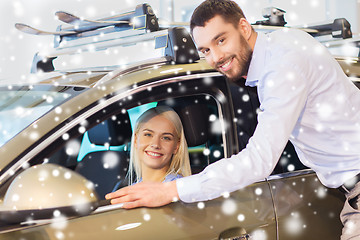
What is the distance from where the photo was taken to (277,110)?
176 centimetres

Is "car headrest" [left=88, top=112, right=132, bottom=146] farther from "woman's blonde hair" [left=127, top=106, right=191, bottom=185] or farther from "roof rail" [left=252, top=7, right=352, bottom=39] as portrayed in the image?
"roof rail" [left=252, top=7, right=352, bottom=39]

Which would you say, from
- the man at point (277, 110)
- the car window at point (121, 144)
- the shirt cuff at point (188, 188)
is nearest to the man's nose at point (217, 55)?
the man at point (277, 110)

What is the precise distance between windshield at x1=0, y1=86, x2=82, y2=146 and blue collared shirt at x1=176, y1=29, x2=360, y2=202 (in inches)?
22.0

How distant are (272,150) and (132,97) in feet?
1.75

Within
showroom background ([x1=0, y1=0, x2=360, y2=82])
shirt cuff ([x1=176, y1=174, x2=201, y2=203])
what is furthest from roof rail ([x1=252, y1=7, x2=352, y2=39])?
showroom background ([x1=0, y1=0, x2=360, y2=82])

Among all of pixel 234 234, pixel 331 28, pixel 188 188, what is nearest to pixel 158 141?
pixel 188 188

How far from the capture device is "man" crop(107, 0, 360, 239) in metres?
1.78

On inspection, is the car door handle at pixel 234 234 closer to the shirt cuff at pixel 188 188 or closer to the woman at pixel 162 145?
the shirt cuff at pixel 188 188

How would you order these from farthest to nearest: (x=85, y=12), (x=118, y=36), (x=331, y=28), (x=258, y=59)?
1. (x=85, y=12)
2. (x=331, y=28)
3. (x=118, y=36)
4. (x=258, y=59)

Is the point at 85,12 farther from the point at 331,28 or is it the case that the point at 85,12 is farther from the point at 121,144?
the point at 121,144

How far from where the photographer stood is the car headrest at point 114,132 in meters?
2.31

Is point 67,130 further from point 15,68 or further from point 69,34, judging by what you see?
point 15,68

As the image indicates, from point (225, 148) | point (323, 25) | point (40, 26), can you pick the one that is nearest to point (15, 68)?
point (40, 26)

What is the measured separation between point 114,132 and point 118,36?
0.48 m
